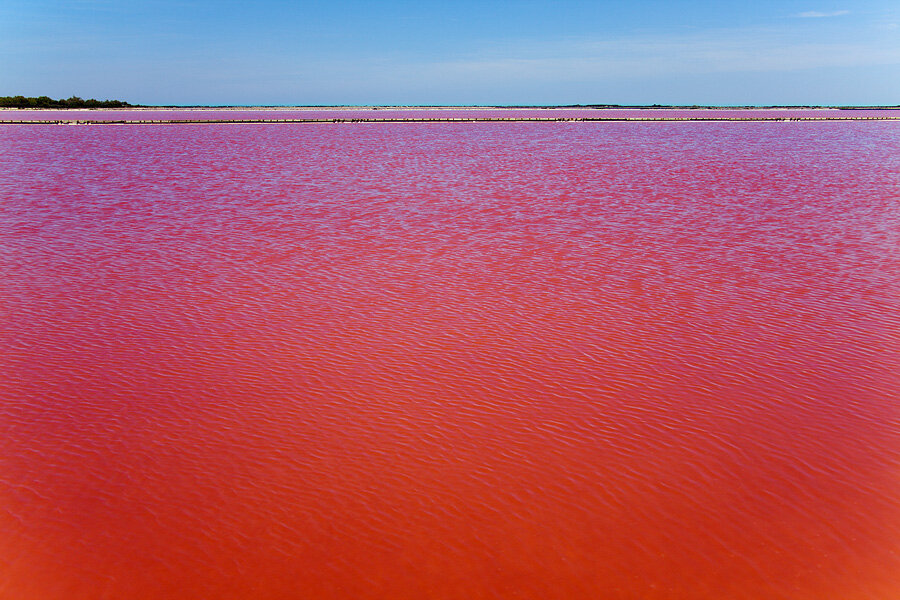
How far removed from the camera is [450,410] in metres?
7.73

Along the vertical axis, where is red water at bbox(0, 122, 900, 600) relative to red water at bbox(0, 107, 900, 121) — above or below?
above

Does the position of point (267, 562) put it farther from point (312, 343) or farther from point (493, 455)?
point (312, 343)

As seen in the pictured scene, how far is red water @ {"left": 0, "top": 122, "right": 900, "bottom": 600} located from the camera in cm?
530

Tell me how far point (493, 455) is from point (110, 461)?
4.18 metres

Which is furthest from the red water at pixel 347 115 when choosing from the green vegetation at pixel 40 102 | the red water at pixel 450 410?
the red water at pixel 450 410

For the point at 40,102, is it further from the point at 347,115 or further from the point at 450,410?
the point at 450,410

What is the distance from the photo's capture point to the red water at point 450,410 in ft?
17.4

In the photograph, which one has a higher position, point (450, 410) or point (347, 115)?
point (450, 410)

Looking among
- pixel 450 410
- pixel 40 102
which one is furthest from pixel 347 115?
pixel 450 410

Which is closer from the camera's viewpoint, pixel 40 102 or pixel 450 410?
pixel 450 410

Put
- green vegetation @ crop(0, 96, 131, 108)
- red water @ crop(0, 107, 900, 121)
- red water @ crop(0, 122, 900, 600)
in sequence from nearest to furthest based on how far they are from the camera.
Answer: red water @ crop(0, 122, 900, 600) → red water @ crop(0, 107, 900, 121) → green vegetation @ crop(0, 96, 131, 108)

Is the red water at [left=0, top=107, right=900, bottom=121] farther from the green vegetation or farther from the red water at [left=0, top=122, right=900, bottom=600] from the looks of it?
the red water at [left=0, top=122, right=900, bottom=600]

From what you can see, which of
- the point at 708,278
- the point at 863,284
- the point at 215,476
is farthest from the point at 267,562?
the point at 863,284

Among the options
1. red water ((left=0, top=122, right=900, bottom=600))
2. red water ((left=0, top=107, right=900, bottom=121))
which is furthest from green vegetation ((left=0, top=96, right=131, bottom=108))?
red water ((left=0, top=122, right=900, bottom=600))
